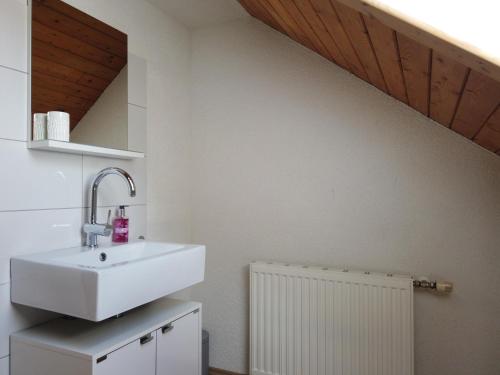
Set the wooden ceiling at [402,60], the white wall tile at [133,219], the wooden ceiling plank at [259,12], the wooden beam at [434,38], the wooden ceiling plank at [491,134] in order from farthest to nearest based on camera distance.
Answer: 1. the wooden ceiling plank at [259,12]
2. the white wall tile at [133,219]
3. the wooden ceiling plank at [491,134]
4. the wooden ceiling at [402,60]
5. the wooden beam at [434,38]

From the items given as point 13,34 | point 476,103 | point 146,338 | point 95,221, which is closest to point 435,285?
point 476,103

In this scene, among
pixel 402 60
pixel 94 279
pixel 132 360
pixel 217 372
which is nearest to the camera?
pixel 94 279

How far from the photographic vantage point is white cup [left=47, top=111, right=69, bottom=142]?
1.36 m

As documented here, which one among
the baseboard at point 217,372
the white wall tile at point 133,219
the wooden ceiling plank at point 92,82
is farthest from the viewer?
the baseboard at point 217,372

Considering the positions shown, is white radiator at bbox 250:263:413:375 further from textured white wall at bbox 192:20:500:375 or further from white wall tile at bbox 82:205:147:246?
white wall tile at bbox 82:205:147:246

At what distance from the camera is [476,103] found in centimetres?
115

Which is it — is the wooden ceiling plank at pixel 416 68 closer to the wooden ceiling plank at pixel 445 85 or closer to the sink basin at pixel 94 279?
the wooden ceiling plank at pixel 445 85

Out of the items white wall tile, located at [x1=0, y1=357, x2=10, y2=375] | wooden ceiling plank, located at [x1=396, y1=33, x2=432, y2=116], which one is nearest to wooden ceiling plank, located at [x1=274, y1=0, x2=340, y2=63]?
wooden ceiling plank, located at [x1=396, y1=33, x2=432, y2=116]

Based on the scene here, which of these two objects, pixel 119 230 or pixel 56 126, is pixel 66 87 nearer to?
pixel 56 126

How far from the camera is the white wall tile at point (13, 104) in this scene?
1278mm

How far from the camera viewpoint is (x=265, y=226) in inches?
82.1

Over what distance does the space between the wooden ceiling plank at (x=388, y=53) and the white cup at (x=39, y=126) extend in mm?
1190

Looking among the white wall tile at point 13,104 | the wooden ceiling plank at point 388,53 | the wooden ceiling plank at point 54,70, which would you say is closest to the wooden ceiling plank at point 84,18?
the wooden ceiling plank at point 54,70

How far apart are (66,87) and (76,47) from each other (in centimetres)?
20
